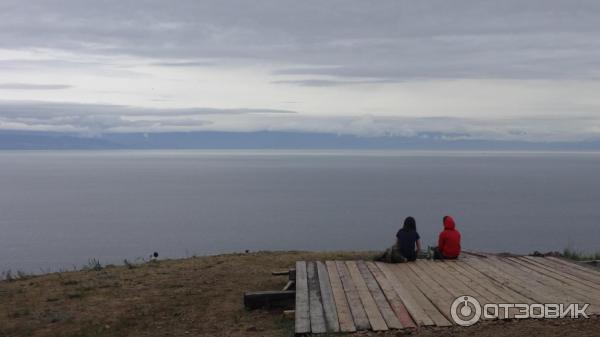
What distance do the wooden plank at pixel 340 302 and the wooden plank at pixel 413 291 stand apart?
1000 mm

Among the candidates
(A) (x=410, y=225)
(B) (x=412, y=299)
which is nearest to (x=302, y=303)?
(B) (x=412, y=299)

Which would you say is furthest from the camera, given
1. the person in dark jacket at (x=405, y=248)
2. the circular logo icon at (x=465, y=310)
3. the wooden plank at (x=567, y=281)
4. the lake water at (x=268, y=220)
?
the lake water at (x=268, y=220)

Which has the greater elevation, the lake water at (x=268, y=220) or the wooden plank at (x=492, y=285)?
the wooden plank at (x=492, y=285)

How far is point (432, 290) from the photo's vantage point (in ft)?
36.3

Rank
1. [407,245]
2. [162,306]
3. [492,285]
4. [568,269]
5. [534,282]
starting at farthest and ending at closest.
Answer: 1. [407,245]
2. [568,269]
3. [162,306]
4. [534,282]
5. [492,285]

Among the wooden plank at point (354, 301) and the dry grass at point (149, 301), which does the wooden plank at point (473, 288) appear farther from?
the dry grass at point (149, 301)

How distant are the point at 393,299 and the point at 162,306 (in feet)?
16.4

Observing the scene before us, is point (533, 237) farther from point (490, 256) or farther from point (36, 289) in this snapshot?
point (36, 289)

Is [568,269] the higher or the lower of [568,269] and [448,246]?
the lower

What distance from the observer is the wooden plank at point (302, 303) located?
8.95 m

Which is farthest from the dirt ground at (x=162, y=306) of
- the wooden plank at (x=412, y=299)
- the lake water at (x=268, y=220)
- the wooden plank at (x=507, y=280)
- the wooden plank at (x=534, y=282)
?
the lake water at (x=268, y=220)

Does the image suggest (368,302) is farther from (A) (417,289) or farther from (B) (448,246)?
(B) (448,246)

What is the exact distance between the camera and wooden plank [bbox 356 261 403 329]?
8.97 metres

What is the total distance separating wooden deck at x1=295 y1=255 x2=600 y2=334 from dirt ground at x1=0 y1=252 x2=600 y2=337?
57 cm
